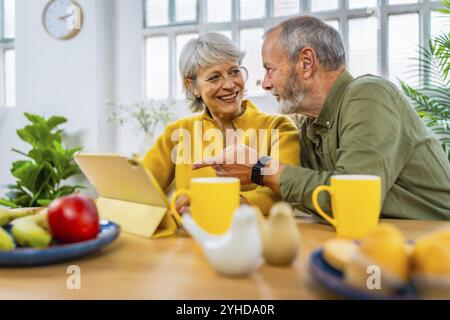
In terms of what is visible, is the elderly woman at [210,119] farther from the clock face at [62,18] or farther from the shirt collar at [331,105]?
the clock face at [62,18]

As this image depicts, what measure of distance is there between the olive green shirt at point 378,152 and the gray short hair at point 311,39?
8 centimetres

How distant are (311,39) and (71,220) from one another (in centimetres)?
98

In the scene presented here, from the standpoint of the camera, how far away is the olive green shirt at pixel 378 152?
Result: 3.59 ft

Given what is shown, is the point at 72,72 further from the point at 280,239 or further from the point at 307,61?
the point at 280,239

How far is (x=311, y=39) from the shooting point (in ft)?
4.66

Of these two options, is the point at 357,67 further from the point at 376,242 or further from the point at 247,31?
the point at 376,242

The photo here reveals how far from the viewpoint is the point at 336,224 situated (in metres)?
0.92

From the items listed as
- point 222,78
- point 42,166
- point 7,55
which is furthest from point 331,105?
point 7,55

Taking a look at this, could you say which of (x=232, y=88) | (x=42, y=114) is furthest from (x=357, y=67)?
(x=42, y=114)

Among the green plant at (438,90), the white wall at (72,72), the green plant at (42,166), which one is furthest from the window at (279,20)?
the green plant at (42,166)

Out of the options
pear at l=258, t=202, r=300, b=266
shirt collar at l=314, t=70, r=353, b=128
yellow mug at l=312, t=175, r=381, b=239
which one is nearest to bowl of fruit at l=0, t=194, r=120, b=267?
pear at l=258, t=202, r=300, b=266

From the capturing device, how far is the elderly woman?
166cm

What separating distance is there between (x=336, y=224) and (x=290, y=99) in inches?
27.2

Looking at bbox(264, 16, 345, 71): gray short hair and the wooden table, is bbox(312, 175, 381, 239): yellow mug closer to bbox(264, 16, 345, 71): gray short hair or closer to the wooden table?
the wooden table
